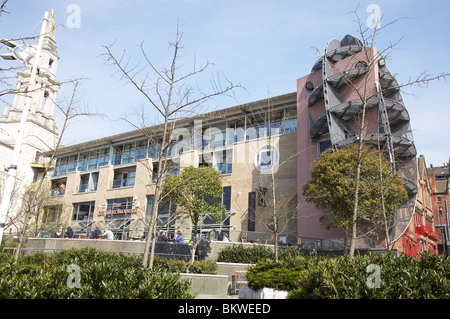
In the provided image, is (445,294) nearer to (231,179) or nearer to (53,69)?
(231,179)

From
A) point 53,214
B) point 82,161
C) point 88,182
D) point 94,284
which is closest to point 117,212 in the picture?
point 88,182

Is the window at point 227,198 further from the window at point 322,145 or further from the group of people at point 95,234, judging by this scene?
the group of people at point 95,234

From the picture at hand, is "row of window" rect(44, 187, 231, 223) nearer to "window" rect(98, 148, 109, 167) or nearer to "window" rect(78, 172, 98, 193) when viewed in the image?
"window" rect(78, 172, 98, 193)

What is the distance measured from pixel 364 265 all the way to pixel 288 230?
20.1 metres

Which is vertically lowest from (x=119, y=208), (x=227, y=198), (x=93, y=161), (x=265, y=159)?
(x=119, y=208)

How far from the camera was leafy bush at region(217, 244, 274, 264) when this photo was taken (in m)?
16.9

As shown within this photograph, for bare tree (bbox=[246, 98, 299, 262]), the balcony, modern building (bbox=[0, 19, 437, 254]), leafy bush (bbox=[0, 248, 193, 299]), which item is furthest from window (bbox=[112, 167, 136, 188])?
leafy bush (bbox=[0, 248, 193, 299])

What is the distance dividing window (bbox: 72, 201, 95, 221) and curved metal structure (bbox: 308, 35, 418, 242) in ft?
84.6

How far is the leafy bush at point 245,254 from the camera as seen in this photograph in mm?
16891

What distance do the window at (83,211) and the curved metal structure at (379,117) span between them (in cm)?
2578

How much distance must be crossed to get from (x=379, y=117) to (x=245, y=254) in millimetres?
12247

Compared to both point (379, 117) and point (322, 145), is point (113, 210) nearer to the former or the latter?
point (322, 145)

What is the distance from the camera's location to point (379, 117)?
21.8 m
